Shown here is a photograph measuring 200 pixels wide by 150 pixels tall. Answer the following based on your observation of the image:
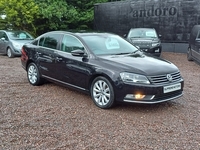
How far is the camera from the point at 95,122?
13.0ft

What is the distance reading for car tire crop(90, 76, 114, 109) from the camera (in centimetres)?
441

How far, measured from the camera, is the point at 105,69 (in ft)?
14.6

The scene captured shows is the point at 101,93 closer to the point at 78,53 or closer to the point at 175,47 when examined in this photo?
the point at 78,53

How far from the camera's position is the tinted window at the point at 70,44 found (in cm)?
512

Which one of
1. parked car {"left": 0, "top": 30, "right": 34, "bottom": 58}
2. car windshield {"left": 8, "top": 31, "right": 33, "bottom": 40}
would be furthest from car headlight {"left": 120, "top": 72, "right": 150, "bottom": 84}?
car windshield {"left": 8, "top": 31, "right": 33, "bottom": 40}

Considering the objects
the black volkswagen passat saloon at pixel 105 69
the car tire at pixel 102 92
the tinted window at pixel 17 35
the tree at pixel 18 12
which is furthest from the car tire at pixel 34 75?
the tree at pixel 18 12

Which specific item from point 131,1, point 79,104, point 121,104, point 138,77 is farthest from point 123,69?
point 131,1

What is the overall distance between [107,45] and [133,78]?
1.26 metres

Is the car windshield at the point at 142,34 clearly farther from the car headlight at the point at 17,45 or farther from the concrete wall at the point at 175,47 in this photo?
the car headlight at the point at 17,45

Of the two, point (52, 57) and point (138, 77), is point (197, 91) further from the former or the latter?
point (52, 57)

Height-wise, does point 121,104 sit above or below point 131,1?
below

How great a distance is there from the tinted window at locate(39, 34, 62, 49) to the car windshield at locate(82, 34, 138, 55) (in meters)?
0.80

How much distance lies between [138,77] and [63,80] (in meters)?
1.87

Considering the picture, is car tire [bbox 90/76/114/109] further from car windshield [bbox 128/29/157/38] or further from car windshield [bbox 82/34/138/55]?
car windshield [bbox 128/29/157/38]
